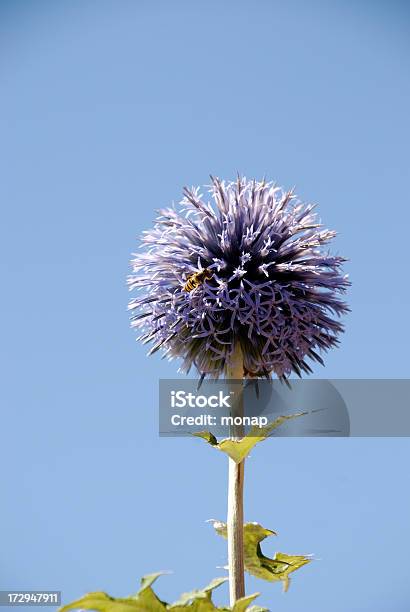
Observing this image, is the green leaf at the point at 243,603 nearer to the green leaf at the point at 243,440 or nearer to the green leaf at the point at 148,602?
the green leaf at the point at 148,602

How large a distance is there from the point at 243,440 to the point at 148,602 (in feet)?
3.66

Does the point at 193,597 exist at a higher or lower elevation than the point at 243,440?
lower

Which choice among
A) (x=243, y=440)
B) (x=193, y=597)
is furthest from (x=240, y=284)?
(x=193, y=597)

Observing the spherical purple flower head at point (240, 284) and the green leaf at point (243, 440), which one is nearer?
the green leaf at point (243, 440)

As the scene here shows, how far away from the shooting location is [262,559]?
5.36 m

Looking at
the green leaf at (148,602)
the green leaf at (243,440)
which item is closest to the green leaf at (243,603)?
the green leaf at (148,602)

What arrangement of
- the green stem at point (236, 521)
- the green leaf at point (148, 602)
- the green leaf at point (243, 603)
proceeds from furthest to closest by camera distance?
the green stem at point (236, 521) < the green leaf at point (243, 603) < the green leaf at point (148, 602)

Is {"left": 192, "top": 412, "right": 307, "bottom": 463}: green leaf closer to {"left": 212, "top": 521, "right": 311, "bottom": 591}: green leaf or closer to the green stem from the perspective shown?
the green stem

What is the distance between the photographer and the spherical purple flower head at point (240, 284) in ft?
19.1

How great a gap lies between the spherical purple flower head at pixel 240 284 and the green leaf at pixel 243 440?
41.6 inches

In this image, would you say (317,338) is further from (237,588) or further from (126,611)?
(126,611)

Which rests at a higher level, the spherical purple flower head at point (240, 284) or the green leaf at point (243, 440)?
the spherical purple flower head at point (240, 284)

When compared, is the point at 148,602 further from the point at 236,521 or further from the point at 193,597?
the point at 236,521

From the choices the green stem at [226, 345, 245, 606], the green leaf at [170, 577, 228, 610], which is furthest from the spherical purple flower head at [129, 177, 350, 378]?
the green leaf at [170, 577, 228, 610]
